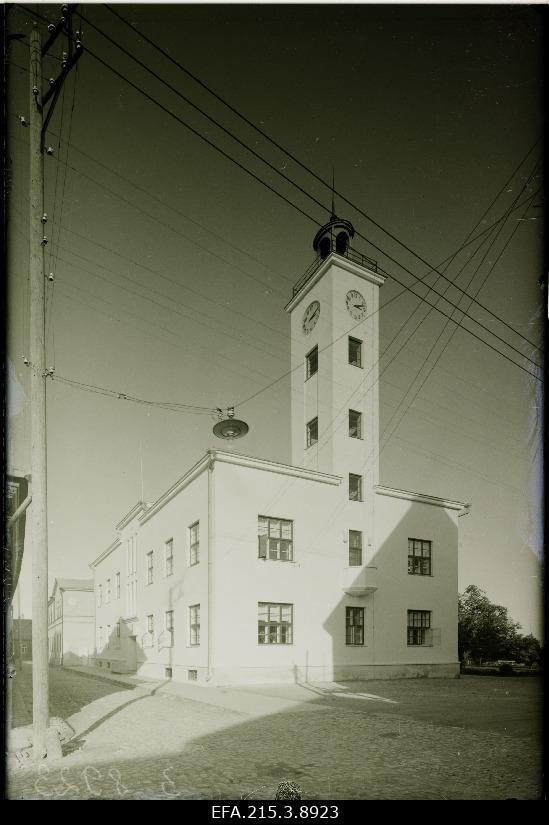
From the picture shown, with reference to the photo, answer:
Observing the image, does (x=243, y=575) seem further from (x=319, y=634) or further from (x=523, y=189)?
(x=523, y=189)

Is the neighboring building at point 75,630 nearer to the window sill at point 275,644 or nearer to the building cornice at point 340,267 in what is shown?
the window sill at point 275,644

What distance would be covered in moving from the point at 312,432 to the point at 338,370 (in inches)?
111

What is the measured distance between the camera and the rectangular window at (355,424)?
2216 centimetres

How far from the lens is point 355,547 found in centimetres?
A: 2162

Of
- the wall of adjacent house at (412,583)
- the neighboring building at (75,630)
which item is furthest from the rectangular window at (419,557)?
the neighboring building at (75,630)

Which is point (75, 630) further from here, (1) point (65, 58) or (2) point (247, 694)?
(1) point (65, 58)

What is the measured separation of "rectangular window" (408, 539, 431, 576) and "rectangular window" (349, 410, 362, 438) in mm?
4706

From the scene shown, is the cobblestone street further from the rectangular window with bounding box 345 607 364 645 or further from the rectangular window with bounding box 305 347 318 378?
the rectangular window with bounding box 305 347 318 378

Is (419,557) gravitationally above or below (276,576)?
above

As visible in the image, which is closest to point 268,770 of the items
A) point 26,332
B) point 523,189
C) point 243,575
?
point 26,332

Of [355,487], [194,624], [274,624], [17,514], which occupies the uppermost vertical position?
[17,514]

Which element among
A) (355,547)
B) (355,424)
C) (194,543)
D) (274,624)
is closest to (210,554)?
(194,543)

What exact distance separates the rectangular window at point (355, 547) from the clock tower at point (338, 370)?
136cm

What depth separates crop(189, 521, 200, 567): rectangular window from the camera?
20.0 metres
